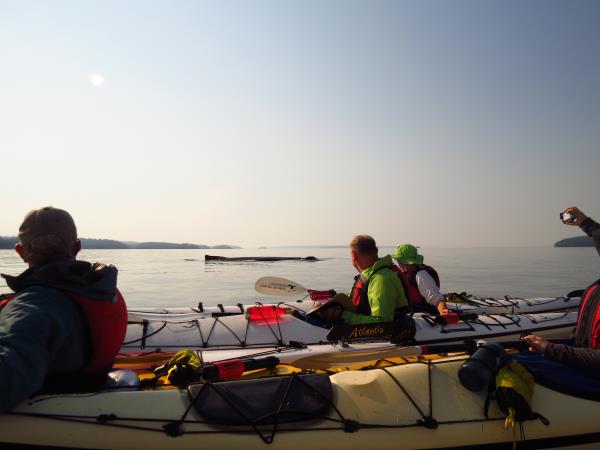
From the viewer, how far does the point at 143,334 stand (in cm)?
499

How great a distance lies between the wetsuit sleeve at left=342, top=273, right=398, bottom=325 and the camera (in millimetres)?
4156

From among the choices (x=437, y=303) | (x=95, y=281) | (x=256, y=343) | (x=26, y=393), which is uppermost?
(x=95, y=281)

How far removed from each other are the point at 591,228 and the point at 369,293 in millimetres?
2092

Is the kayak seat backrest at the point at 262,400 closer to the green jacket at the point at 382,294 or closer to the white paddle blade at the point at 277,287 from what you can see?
the green jacket at the point at 382,294

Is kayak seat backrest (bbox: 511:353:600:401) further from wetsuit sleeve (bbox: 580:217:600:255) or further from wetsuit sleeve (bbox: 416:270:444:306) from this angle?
wetsuit sleeve (bbox: 416:270:444:306)

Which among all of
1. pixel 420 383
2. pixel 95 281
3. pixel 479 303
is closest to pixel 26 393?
pixel 95 281

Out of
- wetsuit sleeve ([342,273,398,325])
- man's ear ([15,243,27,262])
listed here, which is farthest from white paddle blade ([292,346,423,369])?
man's ear ([15,243,27,262])

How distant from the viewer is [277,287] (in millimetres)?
7266

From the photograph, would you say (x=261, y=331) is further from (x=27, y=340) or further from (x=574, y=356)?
(x=27, y=340)

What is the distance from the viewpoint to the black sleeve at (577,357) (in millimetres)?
2493

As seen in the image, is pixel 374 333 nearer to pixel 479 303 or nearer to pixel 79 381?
pixel 79 381

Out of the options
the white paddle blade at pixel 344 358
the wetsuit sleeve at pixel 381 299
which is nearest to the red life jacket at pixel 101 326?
the white paddle blade at pixel 344 358

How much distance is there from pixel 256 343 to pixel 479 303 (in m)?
4.55

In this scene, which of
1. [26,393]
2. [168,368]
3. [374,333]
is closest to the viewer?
[26,393]
